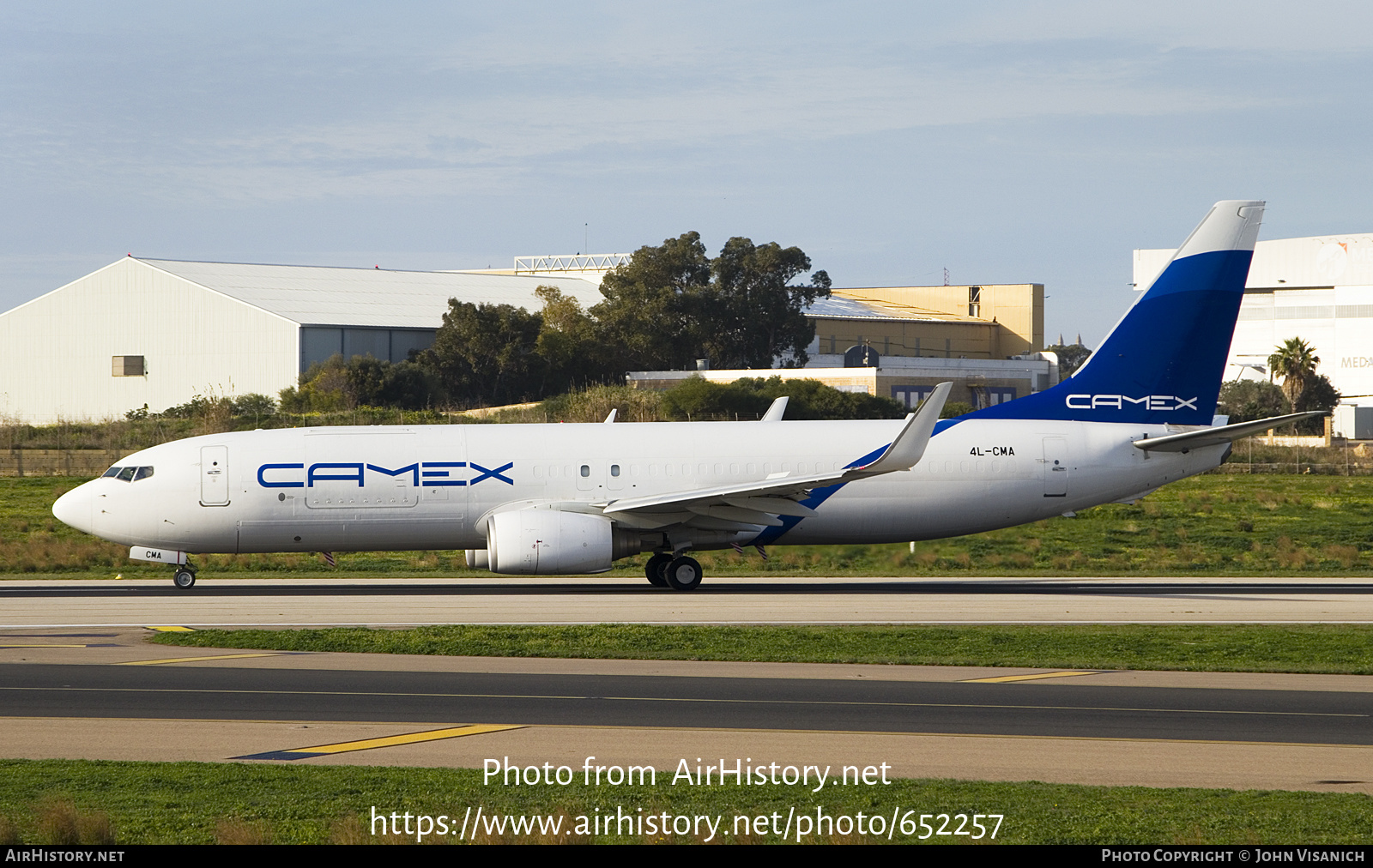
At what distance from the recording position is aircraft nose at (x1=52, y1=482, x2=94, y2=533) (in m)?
29.0

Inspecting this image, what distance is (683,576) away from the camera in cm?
2916

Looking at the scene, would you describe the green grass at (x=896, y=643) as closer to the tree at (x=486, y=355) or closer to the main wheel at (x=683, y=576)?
the main wheel at (x=683, y=576)

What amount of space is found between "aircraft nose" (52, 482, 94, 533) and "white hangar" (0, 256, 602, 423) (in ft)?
190

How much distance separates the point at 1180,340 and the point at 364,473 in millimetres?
17387

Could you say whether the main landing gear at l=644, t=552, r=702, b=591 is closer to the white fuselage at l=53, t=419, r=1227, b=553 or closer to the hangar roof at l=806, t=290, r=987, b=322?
the white fuselage at l=53, t=419, r=1227, b=553

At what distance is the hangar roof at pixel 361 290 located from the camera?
9081 centimetres

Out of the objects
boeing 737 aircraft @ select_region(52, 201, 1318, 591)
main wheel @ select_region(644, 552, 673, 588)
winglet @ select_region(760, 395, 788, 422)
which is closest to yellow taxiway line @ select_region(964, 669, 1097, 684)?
boeing 737 aircraft @ select_region(52, 201, 1318, 591)

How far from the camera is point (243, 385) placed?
87625mm

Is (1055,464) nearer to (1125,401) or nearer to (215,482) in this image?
(1125,401)

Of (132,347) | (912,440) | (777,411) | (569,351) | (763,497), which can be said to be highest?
(132,347)

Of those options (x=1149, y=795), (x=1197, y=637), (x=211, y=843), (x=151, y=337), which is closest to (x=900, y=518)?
(x=1197, y=637)

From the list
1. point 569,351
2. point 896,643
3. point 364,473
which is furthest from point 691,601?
point 569,351

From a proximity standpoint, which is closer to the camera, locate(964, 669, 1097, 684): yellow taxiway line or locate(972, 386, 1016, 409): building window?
locate(964, 669, 1097, 684): yellow taxiway line

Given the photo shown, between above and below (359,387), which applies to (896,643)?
below
